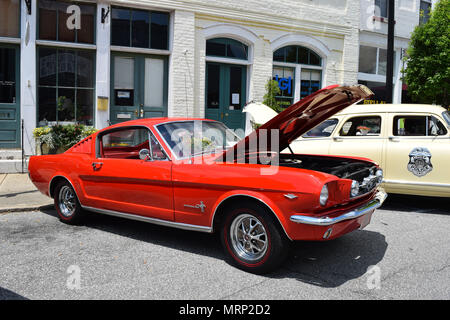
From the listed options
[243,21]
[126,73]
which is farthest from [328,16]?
[126,73]

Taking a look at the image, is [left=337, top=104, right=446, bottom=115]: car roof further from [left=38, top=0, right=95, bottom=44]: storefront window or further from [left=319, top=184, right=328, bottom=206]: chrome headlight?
[left=38, top=0, right=95, bottom=44]: storefront window

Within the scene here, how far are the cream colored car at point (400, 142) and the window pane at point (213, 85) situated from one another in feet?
17.1

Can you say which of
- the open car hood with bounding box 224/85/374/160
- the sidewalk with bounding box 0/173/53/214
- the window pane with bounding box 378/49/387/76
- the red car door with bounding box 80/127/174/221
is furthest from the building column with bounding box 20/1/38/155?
the window pane with bounding box 378/49/387/76

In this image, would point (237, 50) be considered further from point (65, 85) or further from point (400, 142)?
point (400, 142)

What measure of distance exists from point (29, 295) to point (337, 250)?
3133 millimetres

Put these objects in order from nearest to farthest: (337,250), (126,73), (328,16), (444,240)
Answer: (337,250)
(444,240)
(126,73)
(328,16)

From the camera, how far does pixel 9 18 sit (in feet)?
33.2

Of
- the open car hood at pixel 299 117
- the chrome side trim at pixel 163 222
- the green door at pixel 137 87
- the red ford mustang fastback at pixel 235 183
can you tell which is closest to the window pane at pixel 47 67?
the green door at pixel 137 87

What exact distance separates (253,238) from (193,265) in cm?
71

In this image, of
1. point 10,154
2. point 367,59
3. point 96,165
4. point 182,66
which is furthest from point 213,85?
point 96,165

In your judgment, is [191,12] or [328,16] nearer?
[191,12]

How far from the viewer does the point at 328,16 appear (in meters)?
14.0

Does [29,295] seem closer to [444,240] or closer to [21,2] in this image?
[444,240]
